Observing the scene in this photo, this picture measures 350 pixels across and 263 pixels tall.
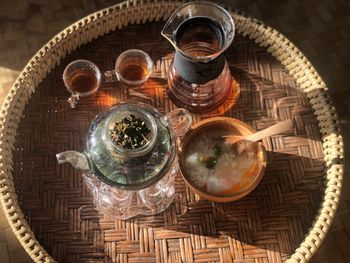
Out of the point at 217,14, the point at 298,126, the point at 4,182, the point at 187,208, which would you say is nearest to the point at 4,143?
the point at 4,182

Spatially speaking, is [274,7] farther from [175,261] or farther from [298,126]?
[175,261]

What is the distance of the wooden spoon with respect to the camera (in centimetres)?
119

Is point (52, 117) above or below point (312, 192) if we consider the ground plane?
above

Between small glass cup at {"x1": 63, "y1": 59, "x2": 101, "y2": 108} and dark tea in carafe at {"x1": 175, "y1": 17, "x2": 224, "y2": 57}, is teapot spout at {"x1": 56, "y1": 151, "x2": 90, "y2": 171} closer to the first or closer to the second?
small glass cup at {"x1": 63, "y1": 59, "x2": 101, "y2": 108}

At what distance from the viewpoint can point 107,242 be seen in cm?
125

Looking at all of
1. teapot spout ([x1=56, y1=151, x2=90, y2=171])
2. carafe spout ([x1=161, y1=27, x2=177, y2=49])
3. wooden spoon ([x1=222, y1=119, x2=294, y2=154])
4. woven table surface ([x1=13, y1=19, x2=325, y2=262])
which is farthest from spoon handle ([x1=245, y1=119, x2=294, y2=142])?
teapot spout ([x1=56, y1=151, x2=90, y2=171])

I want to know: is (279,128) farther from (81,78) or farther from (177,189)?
(81,78)

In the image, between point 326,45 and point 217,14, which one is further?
point 326,45

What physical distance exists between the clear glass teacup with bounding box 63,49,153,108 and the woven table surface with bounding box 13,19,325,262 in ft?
0.08

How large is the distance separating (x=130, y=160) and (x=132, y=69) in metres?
0.34

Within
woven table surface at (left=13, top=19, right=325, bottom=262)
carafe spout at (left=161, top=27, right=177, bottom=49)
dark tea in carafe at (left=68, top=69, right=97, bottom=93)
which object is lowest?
woven table surface at (left=13, top=19, right=325, bottom=262)

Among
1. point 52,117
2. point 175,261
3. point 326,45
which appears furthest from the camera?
point 326,45

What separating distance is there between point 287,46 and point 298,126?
22 cm

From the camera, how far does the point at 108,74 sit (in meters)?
1.37
